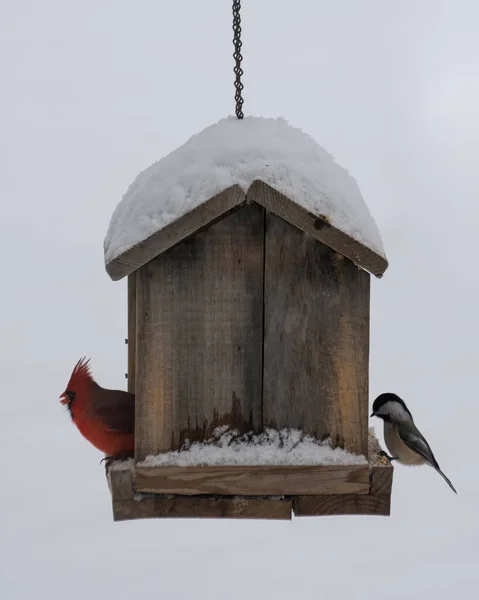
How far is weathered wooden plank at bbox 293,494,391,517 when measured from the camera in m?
3.23

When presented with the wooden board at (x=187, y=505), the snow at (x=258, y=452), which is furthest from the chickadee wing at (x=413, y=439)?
the wooden board at (x=187, y=505)

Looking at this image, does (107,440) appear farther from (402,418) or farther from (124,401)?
(402,418)

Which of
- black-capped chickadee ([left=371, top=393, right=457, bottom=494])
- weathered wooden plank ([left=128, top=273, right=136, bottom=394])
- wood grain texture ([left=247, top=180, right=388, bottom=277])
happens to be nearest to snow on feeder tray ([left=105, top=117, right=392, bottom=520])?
wood grain texture ([left=247, top=180, right=388, bottom=277])

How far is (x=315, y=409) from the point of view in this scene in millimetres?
3191

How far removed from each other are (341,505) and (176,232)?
3.81ft

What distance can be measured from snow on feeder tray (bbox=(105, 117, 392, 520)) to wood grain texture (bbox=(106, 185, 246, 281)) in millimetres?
85

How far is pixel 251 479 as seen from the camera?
3170mm

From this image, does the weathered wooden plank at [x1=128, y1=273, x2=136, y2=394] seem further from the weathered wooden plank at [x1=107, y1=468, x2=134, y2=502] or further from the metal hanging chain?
the metal hanging chain

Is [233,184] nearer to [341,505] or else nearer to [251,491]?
[251,491]

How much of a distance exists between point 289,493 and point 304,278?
0.76 metres

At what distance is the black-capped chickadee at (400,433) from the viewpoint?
4.11 m

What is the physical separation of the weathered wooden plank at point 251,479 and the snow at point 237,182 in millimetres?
782

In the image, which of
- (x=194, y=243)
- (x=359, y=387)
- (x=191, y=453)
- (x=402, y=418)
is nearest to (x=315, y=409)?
(x=359, y=387)

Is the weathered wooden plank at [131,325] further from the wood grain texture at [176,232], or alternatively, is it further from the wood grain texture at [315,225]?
the wood grain texture at [315,225]
